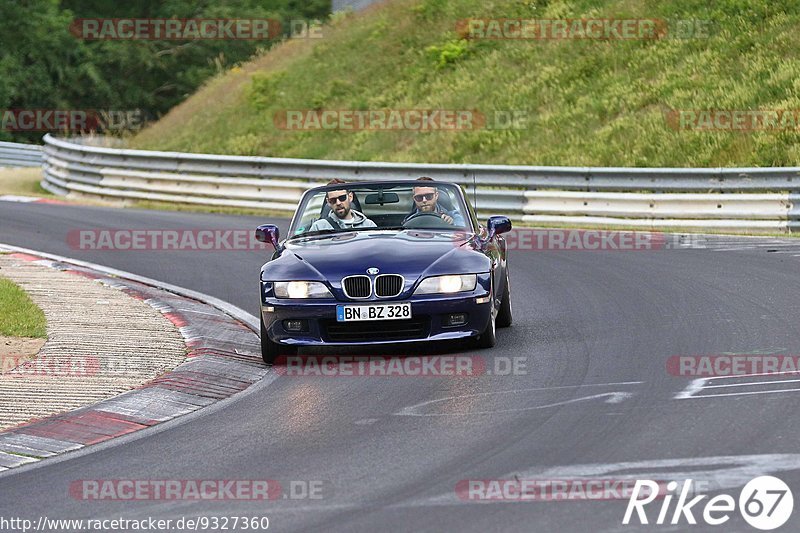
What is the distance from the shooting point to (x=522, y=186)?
23.5 metres

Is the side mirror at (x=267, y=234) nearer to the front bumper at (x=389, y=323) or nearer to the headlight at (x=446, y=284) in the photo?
the front bumper at (x=389, y=323)

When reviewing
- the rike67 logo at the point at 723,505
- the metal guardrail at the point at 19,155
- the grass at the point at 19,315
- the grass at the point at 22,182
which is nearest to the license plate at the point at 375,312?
the grass at the point at 19,315

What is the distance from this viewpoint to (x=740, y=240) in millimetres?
18844

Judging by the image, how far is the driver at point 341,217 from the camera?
463 inches

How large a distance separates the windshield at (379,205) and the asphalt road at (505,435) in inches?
46.3

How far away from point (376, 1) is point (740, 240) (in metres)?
23.8

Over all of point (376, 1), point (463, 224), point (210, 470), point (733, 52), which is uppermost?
point (376, 1)

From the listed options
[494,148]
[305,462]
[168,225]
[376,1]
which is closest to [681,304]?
[305,462]

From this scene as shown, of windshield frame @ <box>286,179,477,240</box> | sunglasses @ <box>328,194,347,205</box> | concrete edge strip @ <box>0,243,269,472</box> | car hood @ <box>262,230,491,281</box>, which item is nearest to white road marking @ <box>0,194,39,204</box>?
concrete edge strip @ <box>0,243,269,472</box>

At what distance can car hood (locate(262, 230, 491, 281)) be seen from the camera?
34.0 ft

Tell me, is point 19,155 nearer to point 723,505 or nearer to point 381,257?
point 381,257

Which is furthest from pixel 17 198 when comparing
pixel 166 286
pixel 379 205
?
pixel 379 205

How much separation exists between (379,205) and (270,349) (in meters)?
2.11

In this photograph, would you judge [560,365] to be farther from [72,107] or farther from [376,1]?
[72,107]
